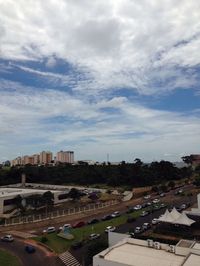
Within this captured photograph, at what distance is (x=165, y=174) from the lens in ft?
337

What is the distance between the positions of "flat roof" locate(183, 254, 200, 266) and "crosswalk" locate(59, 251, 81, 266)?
15.8 meters

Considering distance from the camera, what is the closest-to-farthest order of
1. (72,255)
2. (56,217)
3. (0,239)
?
(72,255) → (0,239) → (56,217)

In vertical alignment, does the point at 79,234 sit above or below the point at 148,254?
below

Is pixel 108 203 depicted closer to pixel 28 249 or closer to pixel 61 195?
pixel 61 195

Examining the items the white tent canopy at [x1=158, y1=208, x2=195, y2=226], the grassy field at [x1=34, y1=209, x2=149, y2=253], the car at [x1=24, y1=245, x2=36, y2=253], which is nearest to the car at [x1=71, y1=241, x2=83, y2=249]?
the grassy field at [x1=34, y1=209, x2=149, y2=253]

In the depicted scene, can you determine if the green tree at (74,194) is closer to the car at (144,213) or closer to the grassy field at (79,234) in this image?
the grassy field at (79,234)

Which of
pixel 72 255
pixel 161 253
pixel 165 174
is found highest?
pixel 165 174

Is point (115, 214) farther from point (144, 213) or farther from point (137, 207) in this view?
point (137, 207)

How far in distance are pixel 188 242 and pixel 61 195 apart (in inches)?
1983

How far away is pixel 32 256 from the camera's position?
43.6 meters

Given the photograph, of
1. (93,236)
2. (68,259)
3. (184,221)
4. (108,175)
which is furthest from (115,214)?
(108,175)

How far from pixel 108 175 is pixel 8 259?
197 ft

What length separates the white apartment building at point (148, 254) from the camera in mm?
28130

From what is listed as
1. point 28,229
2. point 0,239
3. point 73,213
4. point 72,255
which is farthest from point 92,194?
point 72,255
